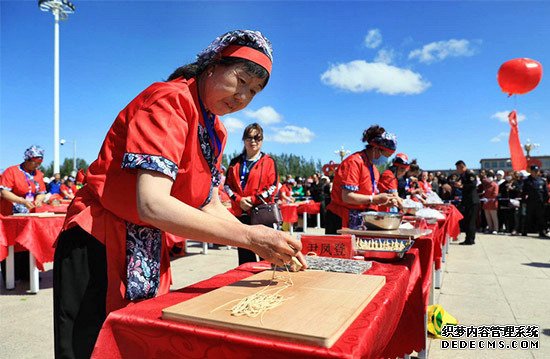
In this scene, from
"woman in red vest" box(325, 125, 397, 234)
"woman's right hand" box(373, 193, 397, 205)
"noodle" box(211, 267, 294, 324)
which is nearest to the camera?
"noodle" box(211, 267, 294, 324)

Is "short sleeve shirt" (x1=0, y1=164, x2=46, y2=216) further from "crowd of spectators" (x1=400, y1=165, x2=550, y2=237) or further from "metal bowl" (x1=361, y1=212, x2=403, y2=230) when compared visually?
"crowd of spectators" (x1=400, y1=165, x2=550, y2=237)

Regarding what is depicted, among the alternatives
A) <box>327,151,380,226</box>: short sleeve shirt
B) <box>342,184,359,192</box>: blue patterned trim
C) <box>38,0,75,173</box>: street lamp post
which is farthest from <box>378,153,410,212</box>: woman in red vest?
<box>38,0,75,173</box>: street lamp post

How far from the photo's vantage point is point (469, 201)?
9164 millimetres

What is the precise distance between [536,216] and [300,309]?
12.1 meters

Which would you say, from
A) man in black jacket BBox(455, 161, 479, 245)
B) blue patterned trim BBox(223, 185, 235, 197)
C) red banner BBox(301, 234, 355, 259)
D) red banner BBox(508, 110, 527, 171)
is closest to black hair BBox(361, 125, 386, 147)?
blue patterned trim BBox(223, 185, 235, 197)

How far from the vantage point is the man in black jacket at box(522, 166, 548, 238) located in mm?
10203

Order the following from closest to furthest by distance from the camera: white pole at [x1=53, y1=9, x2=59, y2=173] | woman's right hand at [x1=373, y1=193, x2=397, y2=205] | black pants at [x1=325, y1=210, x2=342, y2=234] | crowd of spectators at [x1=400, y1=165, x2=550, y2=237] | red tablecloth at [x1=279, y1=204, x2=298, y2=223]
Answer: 1. woman's right hand at [x1=373, y1=193, x2=397, y2=205]
2. black pants at [x1=325, y1=210, x2=342, y2=234]
3. red tablecloth at [x1=279, y1=204, x2=298, y2=223]
4. crowd of spectators at [x1=400, y1=165, x2=550, y2=237]
5. white pole at [x1=53, y1=9, x2=59, y2=173]

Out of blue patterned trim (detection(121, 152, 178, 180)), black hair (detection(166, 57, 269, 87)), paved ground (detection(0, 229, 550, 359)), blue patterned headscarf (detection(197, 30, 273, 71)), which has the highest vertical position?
blue patterned headscarf (detection(197, 30, 273, 71))

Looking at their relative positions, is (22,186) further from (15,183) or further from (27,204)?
(27,204)

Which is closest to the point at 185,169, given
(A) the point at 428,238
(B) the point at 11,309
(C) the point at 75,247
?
(C) the point at 75,247

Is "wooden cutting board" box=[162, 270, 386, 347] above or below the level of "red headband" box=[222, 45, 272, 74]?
below

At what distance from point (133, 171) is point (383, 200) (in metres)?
2.53

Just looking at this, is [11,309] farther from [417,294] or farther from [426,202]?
[426,202]

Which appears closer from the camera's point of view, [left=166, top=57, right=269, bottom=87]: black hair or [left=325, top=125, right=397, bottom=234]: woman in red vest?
[left=166, top=57, right=269, bottom=87]: black hair
